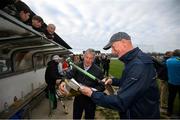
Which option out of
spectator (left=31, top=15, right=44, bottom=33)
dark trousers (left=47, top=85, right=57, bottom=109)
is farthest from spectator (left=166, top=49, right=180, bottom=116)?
spectator (left=31, top=15, right=44, bottom=33)

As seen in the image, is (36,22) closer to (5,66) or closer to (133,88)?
(5,66)

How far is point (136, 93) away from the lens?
104 inches

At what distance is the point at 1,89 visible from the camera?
5.65m

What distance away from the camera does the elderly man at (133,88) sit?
2.66 metres

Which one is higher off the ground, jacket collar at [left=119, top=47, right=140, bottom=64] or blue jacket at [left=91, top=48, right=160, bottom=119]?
jacket collar at [left=119, top=47, right=140, bottom=64]

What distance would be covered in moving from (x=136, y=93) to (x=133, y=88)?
6 cm

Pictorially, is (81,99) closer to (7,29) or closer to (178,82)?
(7,29)

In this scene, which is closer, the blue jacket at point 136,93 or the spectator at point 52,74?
the blue jacket at point 136,93

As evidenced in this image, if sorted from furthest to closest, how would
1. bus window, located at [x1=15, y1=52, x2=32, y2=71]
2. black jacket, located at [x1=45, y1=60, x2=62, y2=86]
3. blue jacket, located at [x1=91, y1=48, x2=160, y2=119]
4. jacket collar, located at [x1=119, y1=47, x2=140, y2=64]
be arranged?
black jacket, located at [x1=45, y1=60, x2=62, y2=86], bus window, located at [x1=15, y1=52, x2=32, y2=71], jacket collar, located at [x1=119, y1=47, x2=140, y2=64], blue jacket, located at [x1=91, y1=48, x2=160, y2=119]

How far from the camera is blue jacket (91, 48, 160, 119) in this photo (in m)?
2.66

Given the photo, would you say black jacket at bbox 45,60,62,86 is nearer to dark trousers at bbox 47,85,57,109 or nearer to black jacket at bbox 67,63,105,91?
dark trousers at bbox 47,85,57,109

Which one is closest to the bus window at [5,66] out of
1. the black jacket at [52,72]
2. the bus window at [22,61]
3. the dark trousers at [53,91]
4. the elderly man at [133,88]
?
the bus window at [22,61]

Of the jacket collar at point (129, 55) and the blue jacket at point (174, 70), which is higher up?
the jacket collar at point (129, 55)

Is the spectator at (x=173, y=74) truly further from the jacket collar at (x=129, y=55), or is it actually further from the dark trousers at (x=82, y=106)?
the jacket collar at (x=129, y=55)
